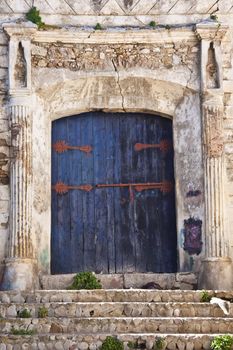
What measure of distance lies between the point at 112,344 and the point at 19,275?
2.43 meters

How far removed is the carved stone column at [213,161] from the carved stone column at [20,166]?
239cm

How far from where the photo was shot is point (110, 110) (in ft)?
41.3

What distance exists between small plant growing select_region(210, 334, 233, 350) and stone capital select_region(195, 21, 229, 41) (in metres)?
4.64

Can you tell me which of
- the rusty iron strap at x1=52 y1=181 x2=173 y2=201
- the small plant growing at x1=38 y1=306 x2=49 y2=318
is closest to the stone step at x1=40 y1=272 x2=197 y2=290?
the rusty iron strap at x1=52 y1=181 x2=173 y2=201

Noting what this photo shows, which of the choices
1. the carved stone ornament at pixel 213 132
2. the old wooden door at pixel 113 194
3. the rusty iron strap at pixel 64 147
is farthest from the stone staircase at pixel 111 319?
the rusty iron strap at pixel 64 147

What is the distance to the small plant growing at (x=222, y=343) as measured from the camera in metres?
9.12

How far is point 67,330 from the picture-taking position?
31.0ft

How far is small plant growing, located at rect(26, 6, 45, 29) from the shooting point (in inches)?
470

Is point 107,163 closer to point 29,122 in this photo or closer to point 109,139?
point 109,139

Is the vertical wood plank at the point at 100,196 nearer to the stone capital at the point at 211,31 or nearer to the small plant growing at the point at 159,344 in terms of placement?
the stone capital at the point at 211,31

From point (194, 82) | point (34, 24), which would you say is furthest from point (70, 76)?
point (194, 82)

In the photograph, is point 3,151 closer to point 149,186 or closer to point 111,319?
point 149,186

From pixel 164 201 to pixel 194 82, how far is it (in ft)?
5.88

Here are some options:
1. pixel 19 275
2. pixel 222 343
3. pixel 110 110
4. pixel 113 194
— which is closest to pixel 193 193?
pixel 113 194
